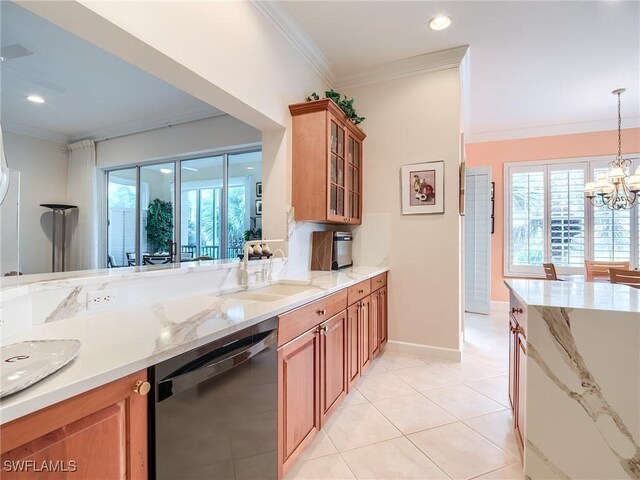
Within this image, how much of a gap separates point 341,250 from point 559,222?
417 cm

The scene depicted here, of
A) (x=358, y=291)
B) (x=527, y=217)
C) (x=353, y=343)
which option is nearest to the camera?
(x=353, y=343)

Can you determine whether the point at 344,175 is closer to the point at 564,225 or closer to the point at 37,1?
the point at 37,1

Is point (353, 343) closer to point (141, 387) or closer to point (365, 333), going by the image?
point (365, 333)

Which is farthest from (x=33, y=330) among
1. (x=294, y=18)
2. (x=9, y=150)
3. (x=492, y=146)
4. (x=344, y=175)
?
(x=492, y=146)

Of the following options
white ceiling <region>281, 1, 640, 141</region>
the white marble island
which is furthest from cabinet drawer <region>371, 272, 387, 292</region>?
white ceiling <region>281, 1, 640, 141</region>

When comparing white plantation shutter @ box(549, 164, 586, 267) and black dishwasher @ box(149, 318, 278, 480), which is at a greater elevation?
white plantation shutter @ box(549, 164, 586, 267)

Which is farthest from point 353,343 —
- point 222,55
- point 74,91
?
point 74,91

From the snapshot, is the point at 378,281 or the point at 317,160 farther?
the point at 378,281

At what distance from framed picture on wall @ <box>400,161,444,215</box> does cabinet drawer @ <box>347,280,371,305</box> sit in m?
1.03

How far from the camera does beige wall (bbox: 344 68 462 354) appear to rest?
3.12m

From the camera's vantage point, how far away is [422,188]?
3217 mm

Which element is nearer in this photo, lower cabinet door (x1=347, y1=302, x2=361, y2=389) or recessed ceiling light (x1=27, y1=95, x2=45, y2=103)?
lower cabinet door (x1=347, y1=302, x2=361, y2=389)

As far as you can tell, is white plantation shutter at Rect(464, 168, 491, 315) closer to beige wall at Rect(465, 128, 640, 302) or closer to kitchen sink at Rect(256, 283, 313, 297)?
beige wall at Rect(465, 128, 640, 302)

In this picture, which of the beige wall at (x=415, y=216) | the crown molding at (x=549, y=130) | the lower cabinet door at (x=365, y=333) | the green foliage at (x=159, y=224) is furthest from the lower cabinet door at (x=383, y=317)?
the crown molding at (x=549, y=130)
